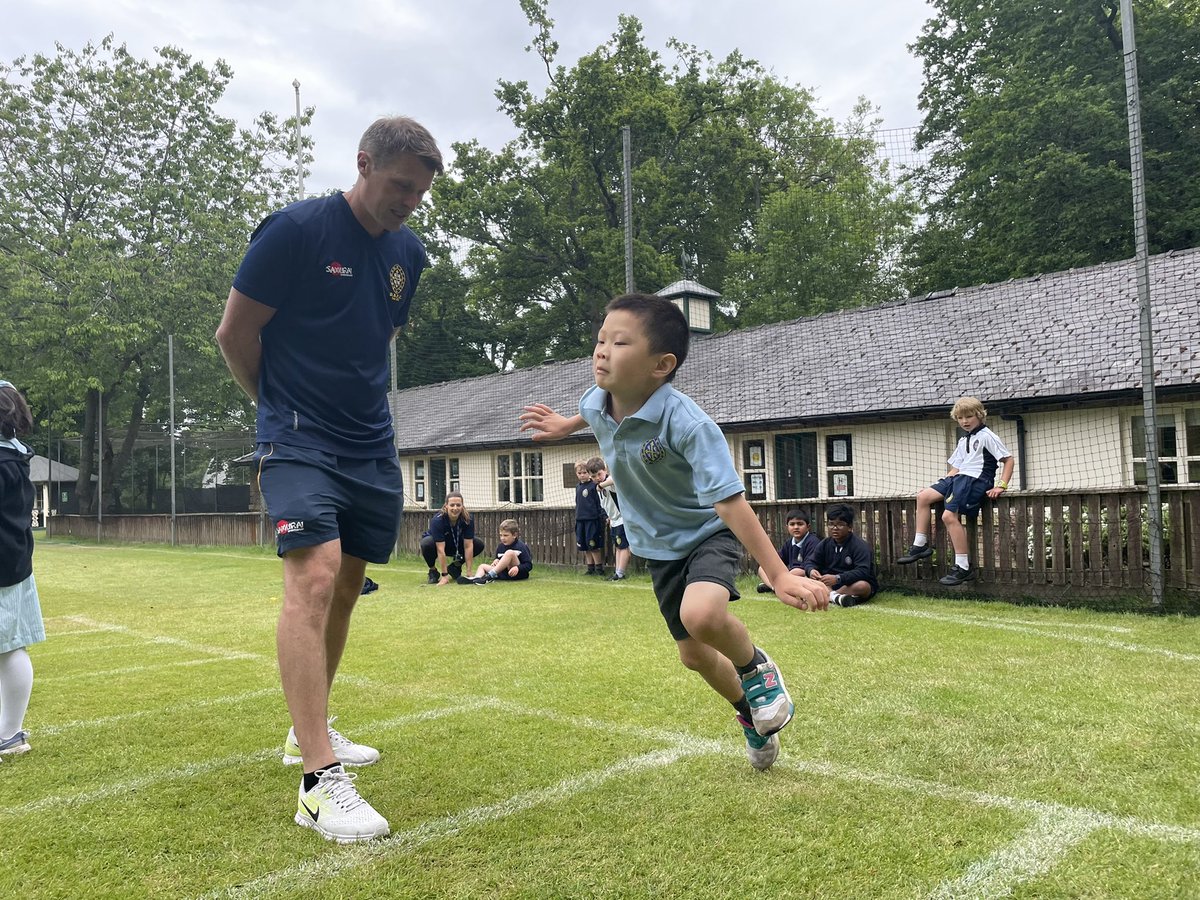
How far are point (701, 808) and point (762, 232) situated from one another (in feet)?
123

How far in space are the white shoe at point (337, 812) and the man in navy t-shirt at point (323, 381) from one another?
1 centimetres

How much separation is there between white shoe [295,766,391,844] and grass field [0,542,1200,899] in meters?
0.05

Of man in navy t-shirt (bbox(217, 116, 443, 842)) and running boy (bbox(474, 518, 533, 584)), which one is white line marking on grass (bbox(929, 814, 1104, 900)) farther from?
running boy (bbox(474, 518, 533, 584))

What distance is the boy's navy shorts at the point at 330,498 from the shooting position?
312 centimetres

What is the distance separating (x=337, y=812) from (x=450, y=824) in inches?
14.4

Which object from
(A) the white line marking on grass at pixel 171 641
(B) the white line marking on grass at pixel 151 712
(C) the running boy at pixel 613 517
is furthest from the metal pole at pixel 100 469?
(B) the white line marking on grass at pixel 151 712

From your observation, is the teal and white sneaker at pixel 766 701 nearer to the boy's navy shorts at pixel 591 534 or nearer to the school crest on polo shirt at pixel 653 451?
the school crest on polo shirt at pixel 653 451

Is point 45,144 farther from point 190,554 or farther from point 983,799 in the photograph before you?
point 983,799

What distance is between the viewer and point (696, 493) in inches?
128

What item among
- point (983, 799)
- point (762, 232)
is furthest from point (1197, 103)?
point (983, 799)

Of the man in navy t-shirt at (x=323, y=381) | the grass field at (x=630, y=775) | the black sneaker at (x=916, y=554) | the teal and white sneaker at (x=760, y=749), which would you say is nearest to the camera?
the grass field at (x=630, y=775)

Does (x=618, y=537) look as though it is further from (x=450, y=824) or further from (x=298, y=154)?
(x=298, y=154)

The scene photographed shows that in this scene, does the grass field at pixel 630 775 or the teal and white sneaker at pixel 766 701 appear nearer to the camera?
the grass field at pixel 630 775

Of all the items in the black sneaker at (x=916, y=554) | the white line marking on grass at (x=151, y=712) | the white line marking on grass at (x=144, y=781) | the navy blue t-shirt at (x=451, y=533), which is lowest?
the white line marking on grass at (x=151, y=712)
